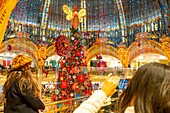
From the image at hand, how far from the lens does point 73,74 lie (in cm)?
631

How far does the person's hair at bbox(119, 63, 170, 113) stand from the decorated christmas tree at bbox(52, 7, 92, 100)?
5.16m

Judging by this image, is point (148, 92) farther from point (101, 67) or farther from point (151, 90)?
point (101, 67)

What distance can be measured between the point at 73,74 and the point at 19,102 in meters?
4.32

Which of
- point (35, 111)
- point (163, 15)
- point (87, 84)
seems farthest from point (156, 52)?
point (35, 111)

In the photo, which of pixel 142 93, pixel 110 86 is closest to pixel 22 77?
pixel 110 86

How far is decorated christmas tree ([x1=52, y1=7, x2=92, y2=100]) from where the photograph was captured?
6207 mm

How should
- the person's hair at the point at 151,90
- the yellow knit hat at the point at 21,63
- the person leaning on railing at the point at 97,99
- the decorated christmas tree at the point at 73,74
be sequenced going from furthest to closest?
the decorated christmas tree at the point at 73,74
the yellow knit hat at the point at 21,63
the person leaning on railing at the point at 97,99
the person's hair at the point at 151,90

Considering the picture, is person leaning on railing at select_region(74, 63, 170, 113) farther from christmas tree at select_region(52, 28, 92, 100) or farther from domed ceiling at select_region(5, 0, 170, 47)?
domed ceiling at select_region(5, 0, 170, 47)

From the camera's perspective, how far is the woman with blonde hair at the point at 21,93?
1.98 meters

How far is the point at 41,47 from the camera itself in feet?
53.6

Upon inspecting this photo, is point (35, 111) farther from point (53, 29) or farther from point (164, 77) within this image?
point (53, 29)

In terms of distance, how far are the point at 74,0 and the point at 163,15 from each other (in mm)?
7691

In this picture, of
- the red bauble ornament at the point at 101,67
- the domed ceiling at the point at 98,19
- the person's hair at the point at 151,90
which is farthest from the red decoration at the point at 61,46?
the domed ceiling at the point at 98,19

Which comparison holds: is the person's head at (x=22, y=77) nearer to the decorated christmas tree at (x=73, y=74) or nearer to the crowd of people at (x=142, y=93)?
the crowd of people at (x=142, y=93)
